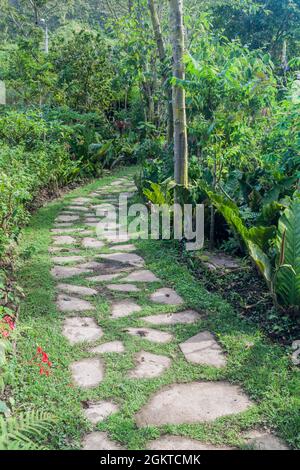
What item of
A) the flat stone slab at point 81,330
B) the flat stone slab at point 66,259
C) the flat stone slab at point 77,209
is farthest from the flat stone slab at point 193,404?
the flat stone slab at point 77,209

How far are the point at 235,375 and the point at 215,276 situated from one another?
137 centimetres

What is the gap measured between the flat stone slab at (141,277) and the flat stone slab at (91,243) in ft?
2.68

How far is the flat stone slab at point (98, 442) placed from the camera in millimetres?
2080

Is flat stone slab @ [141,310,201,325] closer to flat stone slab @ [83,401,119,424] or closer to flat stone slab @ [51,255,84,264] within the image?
flat stone slab @ [83,401,119,424]

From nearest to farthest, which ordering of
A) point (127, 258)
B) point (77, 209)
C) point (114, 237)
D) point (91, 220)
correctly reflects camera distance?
point (127, 258) < point (114, 237) < point (91, 220) < point (77, 209)

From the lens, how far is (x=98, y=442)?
2.11 m

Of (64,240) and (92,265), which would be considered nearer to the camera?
(92,265)

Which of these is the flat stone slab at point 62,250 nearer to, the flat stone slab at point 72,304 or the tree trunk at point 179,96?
the flat stone slab at point 72,304

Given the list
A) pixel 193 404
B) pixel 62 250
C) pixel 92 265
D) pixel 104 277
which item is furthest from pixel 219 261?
pixel 193 404

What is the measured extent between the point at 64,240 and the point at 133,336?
84.4 inches

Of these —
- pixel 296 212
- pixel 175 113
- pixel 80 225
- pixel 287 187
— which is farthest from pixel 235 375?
pixel 80 225

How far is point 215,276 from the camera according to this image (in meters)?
3.93

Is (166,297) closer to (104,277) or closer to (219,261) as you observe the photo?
(104,277)

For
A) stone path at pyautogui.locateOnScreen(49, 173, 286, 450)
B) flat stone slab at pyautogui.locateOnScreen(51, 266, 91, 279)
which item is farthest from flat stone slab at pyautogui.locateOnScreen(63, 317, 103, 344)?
flat stone slab at pyautogui.locateOnScreen(51, 266, 91, 279)
